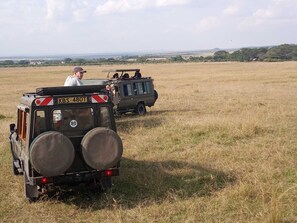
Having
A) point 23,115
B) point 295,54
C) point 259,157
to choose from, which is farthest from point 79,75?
point 295,54

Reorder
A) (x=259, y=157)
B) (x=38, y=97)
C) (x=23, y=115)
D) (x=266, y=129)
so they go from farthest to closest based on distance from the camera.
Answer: (x=266, y=129)
(x=259, y=157)
(x=23, y=115)
(x=38, y=97)

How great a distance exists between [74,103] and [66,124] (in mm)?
373

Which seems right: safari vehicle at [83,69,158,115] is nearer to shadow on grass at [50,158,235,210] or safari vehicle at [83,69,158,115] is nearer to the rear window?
shadow on grass at [50,158,235,210]

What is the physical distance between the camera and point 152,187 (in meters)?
7.86

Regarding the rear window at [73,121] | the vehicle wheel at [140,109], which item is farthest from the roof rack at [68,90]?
the vehicle wheel at [140,109]

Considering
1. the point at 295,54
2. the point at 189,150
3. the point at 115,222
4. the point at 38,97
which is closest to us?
the point at 115,222

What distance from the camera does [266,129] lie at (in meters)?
12.8

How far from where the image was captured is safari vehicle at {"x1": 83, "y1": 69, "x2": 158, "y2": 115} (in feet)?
62.3

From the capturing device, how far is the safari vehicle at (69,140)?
6.57m

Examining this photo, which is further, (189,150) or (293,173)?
(189,150)

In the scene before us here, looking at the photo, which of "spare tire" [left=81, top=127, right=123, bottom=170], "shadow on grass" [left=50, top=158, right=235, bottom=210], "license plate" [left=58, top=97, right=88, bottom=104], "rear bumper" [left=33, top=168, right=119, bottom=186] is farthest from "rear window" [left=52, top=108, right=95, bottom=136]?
"shadow on grass" [left=50, top=158, right=235, bottom=210]

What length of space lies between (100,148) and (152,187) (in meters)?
1.51

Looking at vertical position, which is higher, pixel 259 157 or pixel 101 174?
pixel 101 174

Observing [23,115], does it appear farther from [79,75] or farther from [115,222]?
[115,222]
